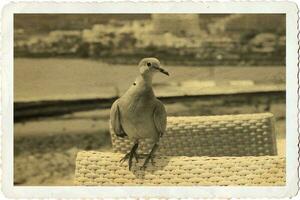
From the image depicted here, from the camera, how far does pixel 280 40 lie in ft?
5.90

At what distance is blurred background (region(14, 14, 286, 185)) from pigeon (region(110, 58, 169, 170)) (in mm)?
162

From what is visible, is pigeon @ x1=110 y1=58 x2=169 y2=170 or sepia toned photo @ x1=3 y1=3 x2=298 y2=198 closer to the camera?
pigeon @ x1=110 y1=58 x2=169 y2=170

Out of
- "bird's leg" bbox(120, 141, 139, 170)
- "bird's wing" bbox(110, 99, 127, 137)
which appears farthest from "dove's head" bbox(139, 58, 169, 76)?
"bird's leg" bbox(120, 141, 139, 170)

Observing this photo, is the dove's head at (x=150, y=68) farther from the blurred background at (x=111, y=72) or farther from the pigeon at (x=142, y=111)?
the blurred background at (x=111, y=72)

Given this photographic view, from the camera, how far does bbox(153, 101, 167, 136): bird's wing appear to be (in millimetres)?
1610

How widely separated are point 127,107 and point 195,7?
42 cm

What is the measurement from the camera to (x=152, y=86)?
1.76m

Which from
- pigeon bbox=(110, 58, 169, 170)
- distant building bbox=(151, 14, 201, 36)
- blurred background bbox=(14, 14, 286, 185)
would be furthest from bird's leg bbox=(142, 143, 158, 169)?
distant building bbox=(151, 14, 201, 36)

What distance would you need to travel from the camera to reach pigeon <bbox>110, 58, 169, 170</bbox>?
161 cm

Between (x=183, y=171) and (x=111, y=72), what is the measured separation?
0.42 meters

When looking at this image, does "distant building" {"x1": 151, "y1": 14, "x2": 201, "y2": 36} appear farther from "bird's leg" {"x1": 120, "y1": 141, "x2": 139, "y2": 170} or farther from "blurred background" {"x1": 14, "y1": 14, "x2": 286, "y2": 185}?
"bird's leg" {"x1": 120, "y1": 141, "x2": 139, "y2": 170}

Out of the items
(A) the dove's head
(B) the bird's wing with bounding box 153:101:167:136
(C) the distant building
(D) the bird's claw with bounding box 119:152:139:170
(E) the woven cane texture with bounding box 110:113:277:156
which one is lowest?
(D) the bird's claw with bounding box 119:152:139:170

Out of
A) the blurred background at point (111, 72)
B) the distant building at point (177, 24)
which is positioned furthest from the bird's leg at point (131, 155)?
the distant building at point (177, 24)

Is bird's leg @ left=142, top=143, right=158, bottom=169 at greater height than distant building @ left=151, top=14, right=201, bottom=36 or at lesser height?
lesser
